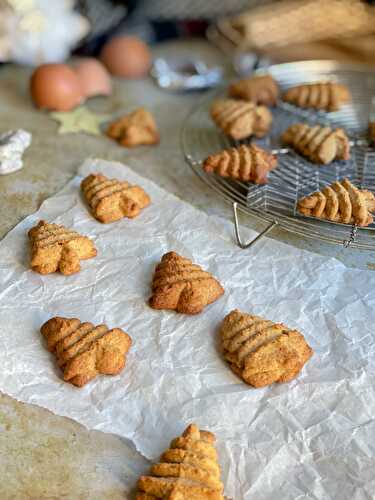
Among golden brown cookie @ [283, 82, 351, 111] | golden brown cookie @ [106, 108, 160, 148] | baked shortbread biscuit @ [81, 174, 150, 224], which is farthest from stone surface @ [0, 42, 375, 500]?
golden brown cookie @ [283, 82, 351, 111]

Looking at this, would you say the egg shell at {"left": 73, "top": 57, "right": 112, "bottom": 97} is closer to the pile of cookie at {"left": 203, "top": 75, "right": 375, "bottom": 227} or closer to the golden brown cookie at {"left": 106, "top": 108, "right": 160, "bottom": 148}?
the golden brown cookie at {"left": 106, "top": 108, "right": 160, "bottom": 148}

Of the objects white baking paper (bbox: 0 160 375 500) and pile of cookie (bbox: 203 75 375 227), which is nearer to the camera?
white baking paper (bbox: 0 160 375 500)

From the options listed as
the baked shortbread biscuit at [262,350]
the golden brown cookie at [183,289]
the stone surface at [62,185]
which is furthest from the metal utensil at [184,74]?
the baked shortbread biscuit at [262,350]

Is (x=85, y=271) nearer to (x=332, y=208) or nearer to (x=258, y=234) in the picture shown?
(x=258, y=234)

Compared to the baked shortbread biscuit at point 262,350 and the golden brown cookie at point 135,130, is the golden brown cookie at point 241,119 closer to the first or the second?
the golden brown cookie at point 135,130

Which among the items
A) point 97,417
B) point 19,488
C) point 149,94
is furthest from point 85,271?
point 149,94

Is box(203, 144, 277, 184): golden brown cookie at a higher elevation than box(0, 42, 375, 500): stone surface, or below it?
higher

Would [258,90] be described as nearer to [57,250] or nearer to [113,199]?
[113,199]
